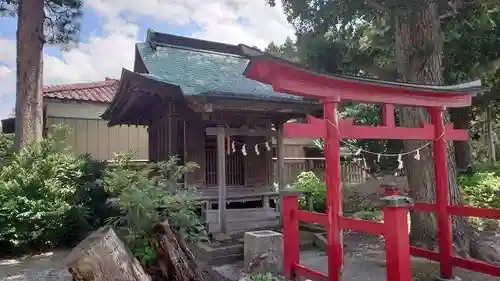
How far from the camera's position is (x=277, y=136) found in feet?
31.9

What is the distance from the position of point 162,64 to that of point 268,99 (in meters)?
3.77

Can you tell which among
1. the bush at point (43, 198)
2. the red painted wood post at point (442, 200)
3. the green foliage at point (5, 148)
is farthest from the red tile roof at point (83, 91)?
the red painted wood post at point (442, 200)

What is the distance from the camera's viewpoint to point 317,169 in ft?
53.9

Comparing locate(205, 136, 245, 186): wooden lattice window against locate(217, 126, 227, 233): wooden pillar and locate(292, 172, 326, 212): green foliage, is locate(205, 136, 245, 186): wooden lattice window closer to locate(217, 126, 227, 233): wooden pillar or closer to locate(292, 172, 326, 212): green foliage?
locate(217, 126, 227, 233): wooden pillar

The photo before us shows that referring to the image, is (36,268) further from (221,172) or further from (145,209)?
(221,172)

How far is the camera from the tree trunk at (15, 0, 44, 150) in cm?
1048

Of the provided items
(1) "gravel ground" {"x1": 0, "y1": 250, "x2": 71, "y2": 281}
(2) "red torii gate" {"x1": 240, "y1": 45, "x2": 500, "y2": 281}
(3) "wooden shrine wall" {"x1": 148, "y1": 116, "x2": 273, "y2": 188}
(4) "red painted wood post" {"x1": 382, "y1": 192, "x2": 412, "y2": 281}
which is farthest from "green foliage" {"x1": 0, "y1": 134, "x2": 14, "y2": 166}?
(4) "red painted wood post" {"x1": 382, "y1": 192, "x2": 412, "y2": 281}

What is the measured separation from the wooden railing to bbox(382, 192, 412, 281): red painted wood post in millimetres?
11520

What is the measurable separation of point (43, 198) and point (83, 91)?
984 cm

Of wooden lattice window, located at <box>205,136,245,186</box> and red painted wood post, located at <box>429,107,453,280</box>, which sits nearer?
red painted wood post, located at <box>429,107,453,280</box>

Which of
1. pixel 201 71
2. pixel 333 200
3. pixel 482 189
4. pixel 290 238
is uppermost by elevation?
pixel 201 71

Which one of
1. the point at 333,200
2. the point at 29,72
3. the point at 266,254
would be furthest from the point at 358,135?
the point at 29,72

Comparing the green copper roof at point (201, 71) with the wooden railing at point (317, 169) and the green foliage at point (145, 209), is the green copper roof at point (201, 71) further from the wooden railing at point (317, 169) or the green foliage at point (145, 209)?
the wooden railing at point (317, 169)

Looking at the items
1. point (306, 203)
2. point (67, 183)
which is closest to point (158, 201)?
point (67, 183)
